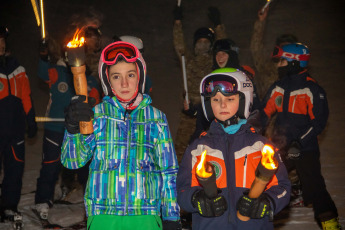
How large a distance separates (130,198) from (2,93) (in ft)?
12.1

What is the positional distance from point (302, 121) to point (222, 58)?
1.24 metres

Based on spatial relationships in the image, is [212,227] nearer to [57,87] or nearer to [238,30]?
[57,87]

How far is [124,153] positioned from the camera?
136 inches

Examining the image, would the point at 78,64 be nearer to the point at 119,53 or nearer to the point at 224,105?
the point at 119,53

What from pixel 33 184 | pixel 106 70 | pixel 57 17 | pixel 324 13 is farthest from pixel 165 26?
pixel 106 70

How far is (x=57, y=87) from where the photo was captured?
6754mm

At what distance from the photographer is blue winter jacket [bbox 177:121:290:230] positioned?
3.41 m

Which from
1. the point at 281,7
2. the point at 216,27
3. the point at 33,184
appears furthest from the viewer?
the point at 281,7

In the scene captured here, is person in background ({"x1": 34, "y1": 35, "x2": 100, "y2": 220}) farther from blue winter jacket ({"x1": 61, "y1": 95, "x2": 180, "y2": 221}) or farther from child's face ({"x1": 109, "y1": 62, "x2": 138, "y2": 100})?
blue winter jacket ({"x1": 61, "y1": 95, "x2": 180, "y2": 221})

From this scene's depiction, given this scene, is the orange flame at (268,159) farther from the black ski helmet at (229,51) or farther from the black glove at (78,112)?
the black ski helmet at (229,51)

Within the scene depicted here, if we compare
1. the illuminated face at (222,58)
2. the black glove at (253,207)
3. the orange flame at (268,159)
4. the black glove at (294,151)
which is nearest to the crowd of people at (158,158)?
the black glove at (253,207)

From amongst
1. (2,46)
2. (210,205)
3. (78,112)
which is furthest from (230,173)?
(2,46)

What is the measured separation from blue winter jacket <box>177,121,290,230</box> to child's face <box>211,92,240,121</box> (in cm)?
11

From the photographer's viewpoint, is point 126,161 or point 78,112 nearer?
point 78,112
